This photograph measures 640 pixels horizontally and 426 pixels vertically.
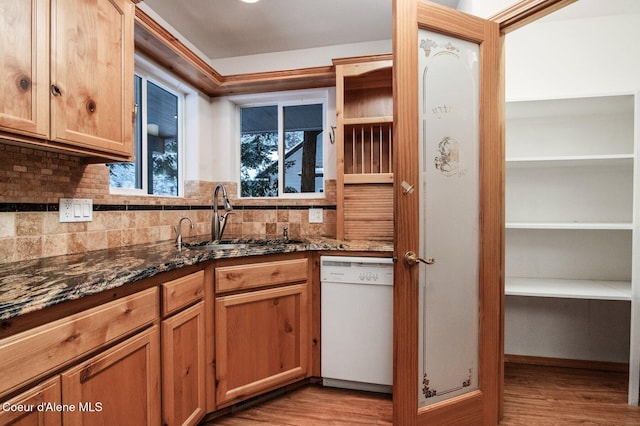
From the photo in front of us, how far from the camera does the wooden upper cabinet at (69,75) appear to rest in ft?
3.30

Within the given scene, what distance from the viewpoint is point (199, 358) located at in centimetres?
154

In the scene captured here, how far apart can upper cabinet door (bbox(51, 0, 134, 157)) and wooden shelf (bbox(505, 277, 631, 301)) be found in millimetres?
2422

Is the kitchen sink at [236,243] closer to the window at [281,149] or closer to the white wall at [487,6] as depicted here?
the window at [281,149]

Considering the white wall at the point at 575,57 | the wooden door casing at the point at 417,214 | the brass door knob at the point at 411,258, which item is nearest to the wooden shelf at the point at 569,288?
the wooden door casing at the point at 417,214

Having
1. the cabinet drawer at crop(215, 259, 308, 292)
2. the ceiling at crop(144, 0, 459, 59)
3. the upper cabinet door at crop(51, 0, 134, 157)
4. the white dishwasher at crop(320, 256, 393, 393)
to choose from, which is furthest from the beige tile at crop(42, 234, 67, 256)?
the ceiling at crop(144, 0, 459, 59)

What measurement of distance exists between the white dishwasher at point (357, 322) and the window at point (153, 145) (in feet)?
4.53

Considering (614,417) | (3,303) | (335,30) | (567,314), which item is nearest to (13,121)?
(3,303)

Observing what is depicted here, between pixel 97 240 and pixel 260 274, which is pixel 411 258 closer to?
pixel 260 274

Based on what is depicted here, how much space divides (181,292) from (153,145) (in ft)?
4.47

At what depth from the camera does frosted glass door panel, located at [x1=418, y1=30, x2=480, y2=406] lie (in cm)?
148

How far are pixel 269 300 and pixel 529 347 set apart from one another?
6.69 ft

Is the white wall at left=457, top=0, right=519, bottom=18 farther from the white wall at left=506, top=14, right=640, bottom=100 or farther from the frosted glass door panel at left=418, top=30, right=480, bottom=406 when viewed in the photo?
the white wall at left=506, top=14, right=640, bottom=100

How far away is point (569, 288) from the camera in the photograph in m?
1.97

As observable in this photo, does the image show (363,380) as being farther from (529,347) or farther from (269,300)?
(529,347)
